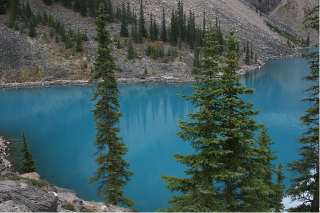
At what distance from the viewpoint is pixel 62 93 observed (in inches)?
2357

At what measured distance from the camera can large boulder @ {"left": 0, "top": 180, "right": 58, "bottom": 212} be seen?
28.1 feet

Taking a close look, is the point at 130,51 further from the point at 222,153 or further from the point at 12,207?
the point at 222,153

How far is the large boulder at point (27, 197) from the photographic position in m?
8.57

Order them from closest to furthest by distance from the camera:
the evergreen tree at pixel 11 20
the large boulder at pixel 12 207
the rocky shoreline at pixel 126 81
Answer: the large boulder at pixel 12 207
the rocky shoreline at pixel 126 81
the evergreen tree at pixel 11 20

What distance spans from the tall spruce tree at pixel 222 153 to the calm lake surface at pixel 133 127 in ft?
36.2

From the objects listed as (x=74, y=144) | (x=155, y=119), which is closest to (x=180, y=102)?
(x=155, y=119)

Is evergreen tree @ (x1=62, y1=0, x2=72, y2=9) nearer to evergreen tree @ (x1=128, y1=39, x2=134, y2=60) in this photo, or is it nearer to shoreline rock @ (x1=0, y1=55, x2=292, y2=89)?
evergreen tree @ (x1=128, y1=39, x2=134, y2=60)

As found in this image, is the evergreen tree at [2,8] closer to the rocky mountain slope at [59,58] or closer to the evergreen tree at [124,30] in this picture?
the rocky mountain slope at [59,58]

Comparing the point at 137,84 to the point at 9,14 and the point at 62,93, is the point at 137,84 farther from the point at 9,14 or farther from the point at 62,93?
the point at 9,14

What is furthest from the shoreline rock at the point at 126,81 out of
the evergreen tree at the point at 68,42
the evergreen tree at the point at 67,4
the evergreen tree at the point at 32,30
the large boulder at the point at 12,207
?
the large boulder at the point at 12,207

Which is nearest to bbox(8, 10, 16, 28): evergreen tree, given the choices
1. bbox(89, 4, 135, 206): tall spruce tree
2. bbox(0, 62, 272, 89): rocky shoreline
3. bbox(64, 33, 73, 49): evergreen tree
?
bbox(64, 33, 73, 49): evergreen tree

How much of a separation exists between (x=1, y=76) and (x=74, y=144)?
5423 centimetres

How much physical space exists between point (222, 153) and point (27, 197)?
7730 mm

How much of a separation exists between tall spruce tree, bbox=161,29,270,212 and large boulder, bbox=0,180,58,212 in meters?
5.06
